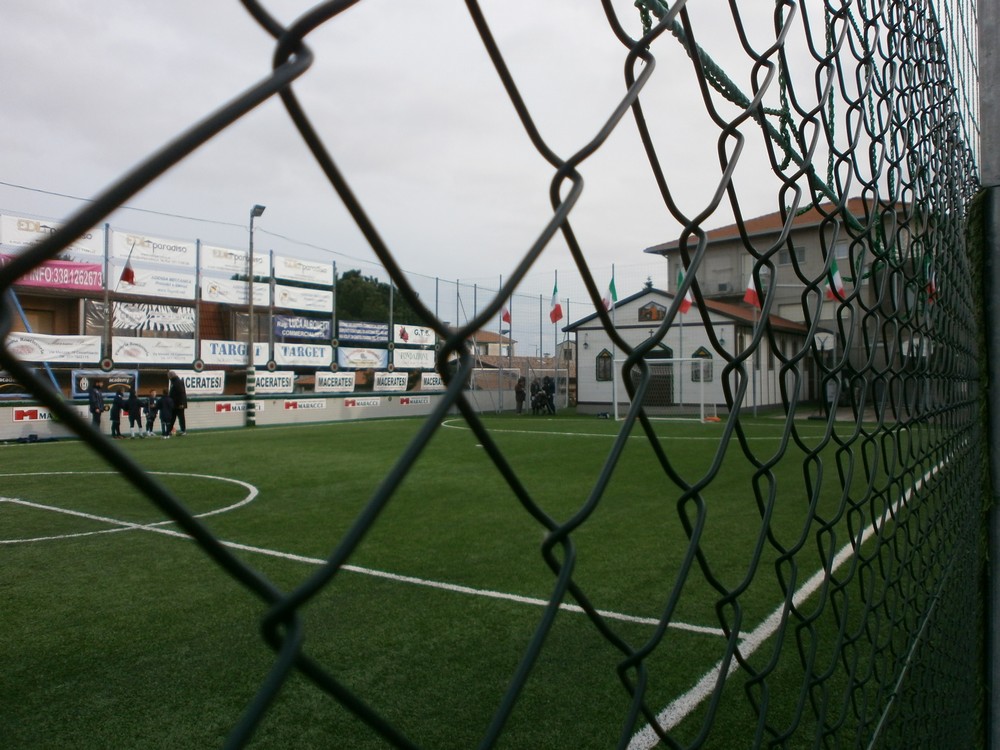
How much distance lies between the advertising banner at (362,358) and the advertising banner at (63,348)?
728 cm

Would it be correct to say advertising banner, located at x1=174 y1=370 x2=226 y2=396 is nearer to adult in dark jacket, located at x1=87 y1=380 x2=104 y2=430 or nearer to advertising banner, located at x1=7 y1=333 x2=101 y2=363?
advertising banner, located at x1=7 y1=333 x2=101 y2=363

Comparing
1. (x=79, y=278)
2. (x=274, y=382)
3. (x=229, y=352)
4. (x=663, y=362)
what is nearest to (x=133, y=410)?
(x=79, y=278)

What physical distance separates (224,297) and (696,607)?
59.6 ft

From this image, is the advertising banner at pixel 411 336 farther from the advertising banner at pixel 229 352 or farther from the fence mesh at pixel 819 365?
the fence mesh at pixel 819 365

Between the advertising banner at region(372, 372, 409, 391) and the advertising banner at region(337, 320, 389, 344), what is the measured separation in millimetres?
1081

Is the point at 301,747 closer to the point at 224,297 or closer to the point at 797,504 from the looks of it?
the point at 797,504

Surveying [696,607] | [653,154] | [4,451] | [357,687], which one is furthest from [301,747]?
[4,451]

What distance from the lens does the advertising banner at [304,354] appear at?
2123cm

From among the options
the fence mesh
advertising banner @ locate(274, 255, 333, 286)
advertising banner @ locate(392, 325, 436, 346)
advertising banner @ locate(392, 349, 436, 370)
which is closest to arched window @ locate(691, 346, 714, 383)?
advertising banner @ locate(392, 349, 436, 370)

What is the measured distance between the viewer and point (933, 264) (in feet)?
6.03

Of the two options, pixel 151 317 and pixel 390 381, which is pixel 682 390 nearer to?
pixel 390 381

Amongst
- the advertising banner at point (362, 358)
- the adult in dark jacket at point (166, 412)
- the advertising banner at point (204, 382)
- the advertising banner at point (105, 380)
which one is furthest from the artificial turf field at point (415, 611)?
the advertising banner at point (362, 358)

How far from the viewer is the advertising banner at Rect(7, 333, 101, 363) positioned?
15.7 meters

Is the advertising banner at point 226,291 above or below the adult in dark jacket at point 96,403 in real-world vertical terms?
above
